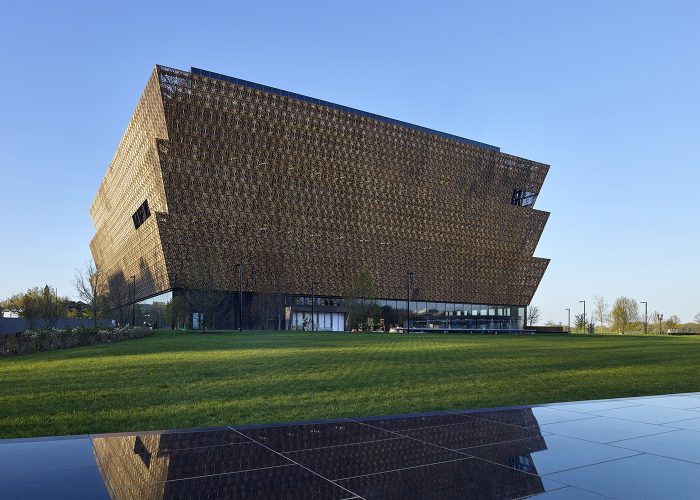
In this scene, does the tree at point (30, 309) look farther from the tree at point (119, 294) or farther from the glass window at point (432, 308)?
the glass window at point (432, 308)

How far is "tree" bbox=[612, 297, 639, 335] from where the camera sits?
108519mm

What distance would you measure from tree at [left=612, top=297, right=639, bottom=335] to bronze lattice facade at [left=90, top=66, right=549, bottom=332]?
61.5ft

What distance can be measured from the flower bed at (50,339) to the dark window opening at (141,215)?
3947cm

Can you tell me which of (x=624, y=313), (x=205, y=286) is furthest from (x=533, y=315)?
(x=205, y=286)

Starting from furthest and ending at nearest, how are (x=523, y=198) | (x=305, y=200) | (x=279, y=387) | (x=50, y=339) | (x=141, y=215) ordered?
(x=523, y=198) < (x=141, y=215) < (x=305, y=200) < (x=50, y=339) < (x=279, y=387)

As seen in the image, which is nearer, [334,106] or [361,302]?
[361,302]

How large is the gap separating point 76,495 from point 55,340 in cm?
3371

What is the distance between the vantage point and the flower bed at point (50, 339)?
31.6m

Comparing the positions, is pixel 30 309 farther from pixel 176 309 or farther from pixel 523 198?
pixel 523 198

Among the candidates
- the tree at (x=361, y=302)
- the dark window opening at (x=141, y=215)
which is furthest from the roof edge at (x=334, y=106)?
the tree at (x=361, y=302)

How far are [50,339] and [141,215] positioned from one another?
2020 inches

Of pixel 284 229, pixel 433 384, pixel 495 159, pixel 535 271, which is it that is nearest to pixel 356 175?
pixel 284 229

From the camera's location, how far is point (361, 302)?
80.4 meters

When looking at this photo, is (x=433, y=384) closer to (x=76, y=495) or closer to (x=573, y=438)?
(x=573, y=438)
